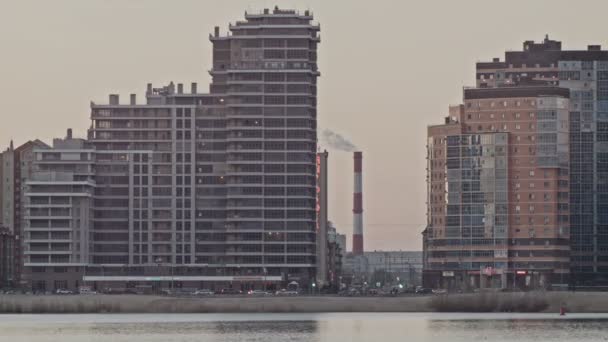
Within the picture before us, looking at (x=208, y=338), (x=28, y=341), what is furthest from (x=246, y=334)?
(x=28, y=341)

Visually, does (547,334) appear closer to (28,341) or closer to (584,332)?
(584,332)

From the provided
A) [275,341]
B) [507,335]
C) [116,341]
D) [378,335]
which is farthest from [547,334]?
[116,341]

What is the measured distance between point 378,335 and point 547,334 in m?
18.1

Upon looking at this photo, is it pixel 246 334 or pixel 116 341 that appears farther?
pixel 246 334

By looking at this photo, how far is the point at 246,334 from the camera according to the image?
199625 millimetres

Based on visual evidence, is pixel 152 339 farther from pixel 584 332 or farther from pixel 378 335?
pixel 584 332

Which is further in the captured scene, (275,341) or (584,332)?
(584,332)

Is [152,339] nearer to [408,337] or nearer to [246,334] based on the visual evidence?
[246,334]

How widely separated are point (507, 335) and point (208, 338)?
3185 centimetres

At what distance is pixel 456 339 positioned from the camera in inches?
7323

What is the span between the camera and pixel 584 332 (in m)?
196

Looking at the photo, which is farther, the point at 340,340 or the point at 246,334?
the point at 246,334

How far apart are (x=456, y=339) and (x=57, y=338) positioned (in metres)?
43.2

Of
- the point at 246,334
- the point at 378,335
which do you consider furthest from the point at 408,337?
the point at 246,334
